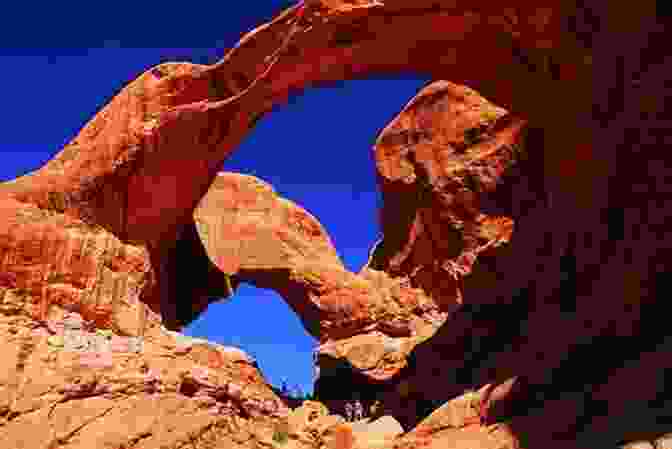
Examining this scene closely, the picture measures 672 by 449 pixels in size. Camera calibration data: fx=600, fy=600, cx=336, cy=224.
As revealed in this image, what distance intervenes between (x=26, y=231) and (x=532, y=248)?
10369mm

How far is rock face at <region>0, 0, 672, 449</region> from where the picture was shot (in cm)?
850

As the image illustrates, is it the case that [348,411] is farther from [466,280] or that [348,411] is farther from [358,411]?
[466,280]

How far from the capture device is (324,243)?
30797 mm

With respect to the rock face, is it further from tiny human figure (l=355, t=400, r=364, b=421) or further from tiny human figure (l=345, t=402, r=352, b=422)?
tiny human figure (l=345, t=402, r=352, b=422)

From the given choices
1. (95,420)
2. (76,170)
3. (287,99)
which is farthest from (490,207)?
(95,420)

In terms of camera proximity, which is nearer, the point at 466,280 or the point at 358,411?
the point at 466,280

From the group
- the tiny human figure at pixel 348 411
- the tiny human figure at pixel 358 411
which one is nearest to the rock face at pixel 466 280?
the tiny human figure at pixel 358 411

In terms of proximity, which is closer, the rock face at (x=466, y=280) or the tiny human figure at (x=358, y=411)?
the rock face at (x=466, y=280)

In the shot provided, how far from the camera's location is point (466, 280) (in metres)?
17.1

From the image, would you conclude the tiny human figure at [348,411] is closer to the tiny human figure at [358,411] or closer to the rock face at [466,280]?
the tiny human figure at [358,411]

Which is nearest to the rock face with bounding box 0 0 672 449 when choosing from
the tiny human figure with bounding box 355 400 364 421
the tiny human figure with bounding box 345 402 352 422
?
the tiny human figure with bounding box 355 400 364 421

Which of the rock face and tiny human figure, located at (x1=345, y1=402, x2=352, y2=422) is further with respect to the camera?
tiny human figure, located at (x1=345, y1=402, x2=352, y2=422)

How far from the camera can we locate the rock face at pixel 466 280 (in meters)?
8.50

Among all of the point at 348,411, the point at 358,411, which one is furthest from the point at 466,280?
the point at 348,411
